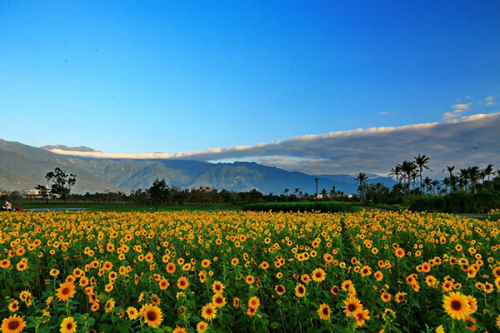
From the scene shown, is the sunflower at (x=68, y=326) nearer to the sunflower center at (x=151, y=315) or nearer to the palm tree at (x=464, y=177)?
the sunflower center at (x=151, y=315)

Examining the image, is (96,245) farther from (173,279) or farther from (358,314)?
(358,314)

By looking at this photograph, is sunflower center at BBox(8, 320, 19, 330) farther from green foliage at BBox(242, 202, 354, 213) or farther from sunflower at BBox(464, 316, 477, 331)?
green foliage at BBox(242, 202, 354, 213)

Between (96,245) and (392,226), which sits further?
(392,226)

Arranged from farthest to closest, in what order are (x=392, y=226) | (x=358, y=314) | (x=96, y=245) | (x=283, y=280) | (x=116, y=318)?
(x=392, y=226) < (x=96, y=245) < (x=283, y=280) < (x=116, y=318) < (x=358, y=314)

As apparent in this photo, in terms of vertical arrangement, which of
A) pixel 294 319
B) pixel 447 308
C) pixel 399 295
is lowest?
pixel 294 319

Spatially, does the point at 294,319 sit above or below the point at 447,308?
below

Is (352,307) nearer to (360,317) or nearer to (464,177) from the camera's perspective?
(360,317)

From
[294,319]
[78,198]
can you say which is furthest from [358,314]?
[78,198]

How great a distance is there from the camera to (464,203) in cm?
3133

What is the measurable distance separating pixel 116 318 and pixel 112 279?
1026 mm

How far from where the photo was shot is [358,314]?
306 cm

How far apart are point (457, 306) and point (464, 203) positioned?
34.1 metres

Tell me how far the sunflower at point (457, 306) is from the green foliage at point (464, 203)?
104ft

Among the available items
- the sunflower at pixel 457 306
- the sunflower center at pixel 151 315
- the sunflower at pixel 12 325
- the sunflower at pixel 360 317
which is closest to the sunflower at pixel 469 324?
the sunflower at pixel 457 306
